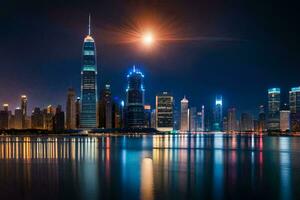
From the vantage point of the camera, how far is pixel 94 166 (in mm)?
46312

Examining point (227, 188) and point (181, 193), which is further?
point (227, 188)

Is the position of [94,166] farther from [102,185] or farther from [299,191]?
[299,191]

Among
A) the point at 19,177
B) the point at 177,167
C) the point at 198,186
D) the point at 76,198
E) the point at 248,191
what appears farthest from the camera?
the point at 177,167

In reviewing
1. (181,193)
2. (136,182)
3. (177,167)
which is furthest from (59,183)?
(177,167)

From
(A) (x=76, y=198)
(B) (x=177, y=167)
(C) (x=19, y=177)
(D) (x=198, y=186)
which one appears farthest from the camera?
(B) (x=177, y=167)

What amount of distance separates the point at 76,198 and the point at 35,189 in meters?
4.28

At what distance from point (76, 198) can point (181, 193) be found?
6.43 m

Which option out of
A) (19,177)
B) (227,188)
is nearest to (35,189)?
(19,177)

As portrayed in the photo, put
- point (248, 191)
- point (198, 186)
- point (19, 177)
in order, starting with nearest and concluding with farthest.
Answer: point (248, 191) → point (198, 186) → point (19, 177)

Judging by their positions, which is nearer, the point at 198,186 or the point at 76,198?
the point at 76,198

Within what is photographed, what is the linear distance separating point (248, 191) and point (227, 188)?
1.77m

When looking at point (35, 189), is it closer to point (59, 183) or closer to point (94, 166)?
point (59, 183)

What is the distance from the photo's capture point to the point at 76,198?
27328 millimetres

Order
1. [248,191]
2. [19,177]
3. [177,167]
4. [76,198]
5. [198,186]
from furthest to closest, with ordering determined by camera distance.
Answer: [177,167] < [19,177] < [198,186] < [248,191] < [76,198]
